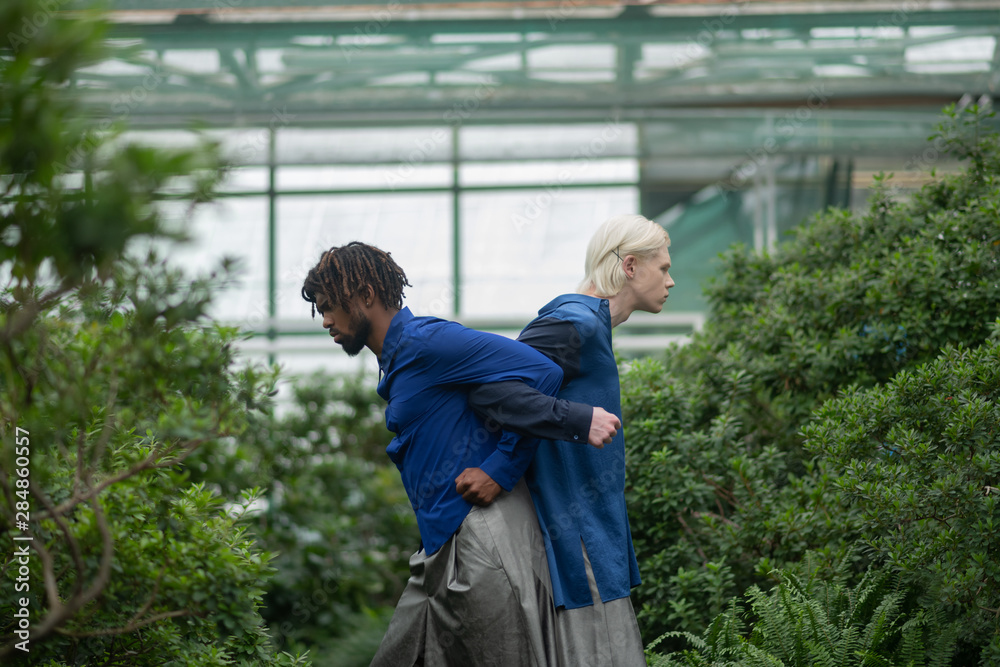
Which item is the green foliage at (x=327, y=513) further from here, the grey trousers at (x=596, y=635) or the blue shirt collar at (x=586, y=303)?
the grey trousers at (x=596, y=635)

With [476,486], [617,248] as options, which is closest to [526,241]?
[617,248]

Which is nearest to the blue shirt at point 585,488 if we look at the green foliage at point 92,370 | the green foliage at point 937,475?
the green foliage at point 92,370

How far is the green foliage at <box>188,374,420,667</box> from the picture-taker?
618 centimetres

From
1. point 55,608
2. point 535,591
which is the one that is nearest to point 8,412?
point 55,608

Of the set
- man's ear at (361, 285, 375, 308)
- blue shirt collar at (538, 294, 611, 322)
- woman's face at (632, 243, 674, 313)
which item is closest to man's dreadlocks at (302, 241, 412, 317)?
man's ear at (361, 285, 375, 308)

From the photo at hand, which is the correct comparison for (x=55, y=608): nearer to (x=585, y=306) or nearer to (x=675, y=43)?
(x=585, y=306)

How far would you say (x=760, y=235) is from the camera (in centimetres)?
897

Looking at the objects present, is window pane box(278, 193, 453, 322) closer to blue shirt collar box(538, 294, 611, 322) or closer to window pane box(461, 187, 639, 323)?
window pane box(461, 187, 639, 323)

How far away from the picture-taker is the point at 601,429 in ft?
8.14

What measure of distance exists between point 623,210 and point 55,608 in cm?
898

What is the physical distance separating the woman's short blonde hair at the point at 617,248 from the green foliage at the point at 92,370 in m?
1.28

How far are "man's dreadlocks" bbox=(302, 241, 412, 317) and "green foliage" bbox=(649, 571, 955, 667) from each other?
1.92 metres

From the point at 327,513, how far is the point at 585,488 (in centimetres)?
493

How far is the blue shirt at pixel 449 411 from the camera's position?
2.61 metres
